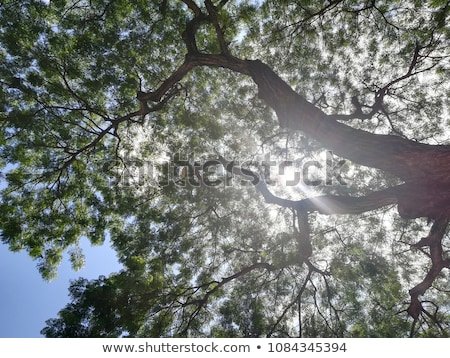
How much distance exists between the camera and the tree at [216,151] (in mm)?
5273

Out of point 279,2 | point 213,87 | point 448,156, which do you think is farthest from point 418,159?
point 213,87

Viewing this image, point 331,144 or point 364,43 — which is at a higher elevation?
point 364,43

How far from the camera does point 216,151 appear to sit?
22.6 feet

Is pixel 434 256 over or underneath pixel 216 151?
underneath

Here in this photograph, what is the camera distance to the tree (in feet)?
17.3

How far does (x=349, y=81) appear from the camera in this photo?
626 centimetres

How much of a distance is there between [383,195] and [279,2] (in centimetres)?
410

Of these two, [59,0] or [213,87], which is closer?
[59,0]

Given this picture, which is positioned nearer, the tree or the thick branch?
the thick branch

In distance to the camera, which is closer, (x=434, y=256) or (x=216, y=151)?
(x=434, y=256)

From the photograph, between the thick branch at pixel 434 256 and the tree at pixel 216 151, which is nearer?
the thick branch at pixel 434 256

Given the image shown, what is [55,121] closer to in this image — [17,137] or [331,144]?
[17,137]

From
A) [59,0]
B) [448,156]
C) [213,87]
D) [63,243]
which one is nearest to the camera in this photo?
→ [448,156]
